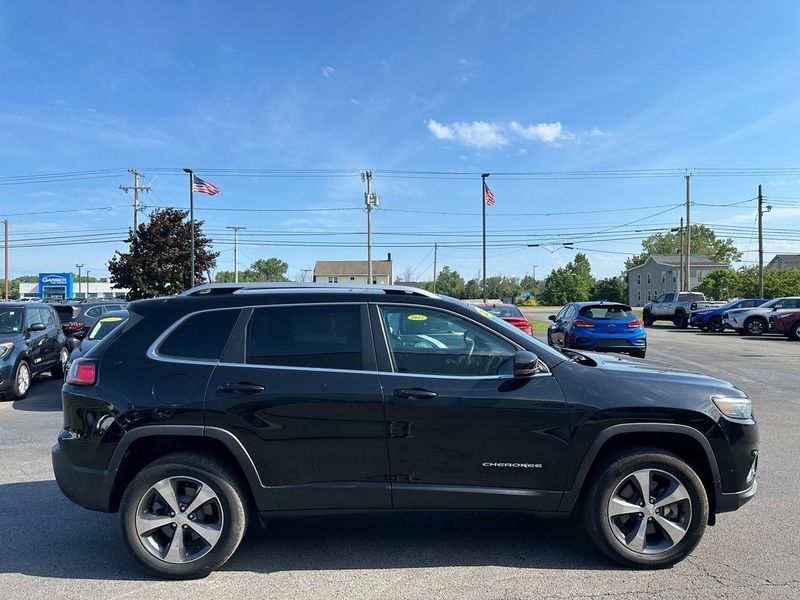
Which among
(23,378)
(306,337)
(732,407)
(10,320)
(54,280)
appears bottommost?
(23,378)

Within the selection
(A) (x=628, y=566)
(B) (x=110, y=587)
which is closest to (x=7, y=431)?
(B) (x=110, y=587)

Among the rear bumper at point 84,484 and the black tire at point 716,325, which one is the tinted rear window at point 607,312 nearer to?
the rear bumper at point 84,484

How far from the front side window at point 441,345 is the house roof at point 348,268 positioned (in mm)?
81279

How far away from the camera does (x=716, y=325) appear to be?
27.0 m

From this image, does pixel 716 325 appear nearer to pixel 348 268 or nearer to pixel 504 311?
pixel 504 311

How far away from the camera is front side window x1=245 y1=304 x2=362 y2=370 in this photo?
11.8 feet

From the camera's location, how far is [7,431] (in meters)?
7.42

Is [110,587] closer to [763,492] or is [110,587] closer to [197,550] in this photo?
[197,550]

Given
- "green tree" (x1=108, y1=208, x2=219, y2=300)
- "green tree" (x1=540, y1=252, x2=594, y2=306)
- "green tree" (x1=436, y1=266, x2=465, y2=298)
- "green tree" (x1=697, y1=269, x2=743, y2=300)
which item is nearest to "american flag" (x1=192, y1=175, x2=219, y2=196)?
"green tree" (x1=108, y1=208, x2=219, y2=300)

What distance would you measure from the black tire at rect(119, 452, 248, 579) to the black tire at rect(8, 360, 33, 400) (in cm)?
792

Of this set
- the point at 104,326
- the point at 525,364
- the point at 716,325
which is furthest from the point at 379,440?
the point at 716,325

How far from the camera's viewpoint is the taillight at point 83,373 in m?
3.61

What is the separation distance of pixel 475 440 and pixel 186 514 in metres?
1.89

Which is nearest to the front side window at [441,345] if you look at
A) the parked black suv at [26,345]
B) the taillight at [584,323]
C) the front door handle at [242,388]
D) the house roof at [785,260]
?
the front door handle at [242,388]
